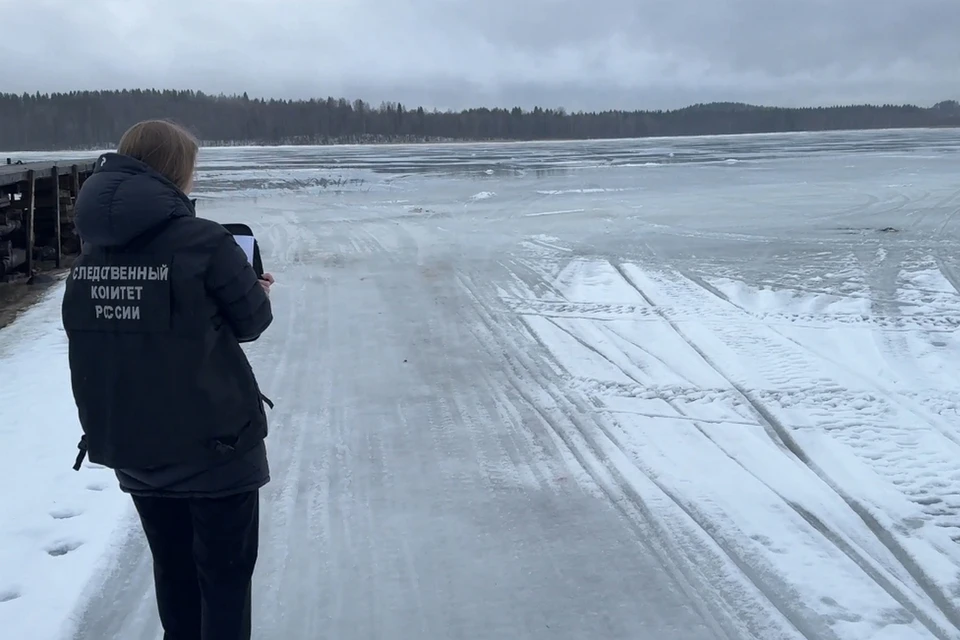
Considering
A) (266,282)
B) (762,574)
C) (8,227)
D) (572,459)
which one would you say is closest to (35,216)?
(8,227)

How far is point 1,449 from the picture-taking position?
5449 millimetres

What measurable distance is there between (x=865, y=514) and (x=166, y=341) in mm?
3778

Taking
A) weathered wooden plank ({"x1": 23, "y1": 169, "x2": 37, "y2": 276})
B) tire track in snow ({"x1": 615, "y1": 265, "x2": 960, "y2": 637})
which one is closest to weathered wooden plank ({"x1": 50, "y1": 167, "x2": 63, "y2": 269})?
weathered wooden plank ({"x1": 23, "y1": 169, "x2": 37, "y2": 276})

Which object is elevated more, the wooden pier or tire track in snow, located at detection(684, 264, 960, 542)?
the wooden pier

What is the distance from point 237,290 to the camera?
2.35 metres

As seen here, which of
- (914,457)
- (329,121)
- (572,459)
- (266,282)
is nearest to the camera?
(266,282)

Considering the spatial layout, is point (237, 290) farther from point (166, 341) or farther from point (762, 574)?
point (762, 574)

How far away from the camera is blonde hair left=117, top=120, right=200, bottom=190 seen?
2.39 metres

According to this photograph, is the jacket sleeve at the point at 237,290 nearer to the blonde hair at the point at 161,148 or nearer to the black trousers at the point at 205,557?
the blonde hair at the point at 161,148

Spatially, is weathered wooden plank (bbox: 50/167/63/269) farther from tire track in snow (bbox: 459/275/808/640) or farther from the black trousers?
the black trousers

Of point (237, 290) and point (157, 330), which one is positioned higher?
point (237, 290)

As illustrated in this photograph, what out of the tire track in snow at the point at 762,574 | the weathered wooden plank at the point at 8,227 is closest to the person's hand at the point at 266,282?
the tire track in snow at the point at 762,574

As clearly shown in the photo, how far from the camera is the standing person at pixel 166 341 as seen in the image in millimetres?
2268

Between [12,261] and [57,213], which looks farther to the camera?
[57,213]
